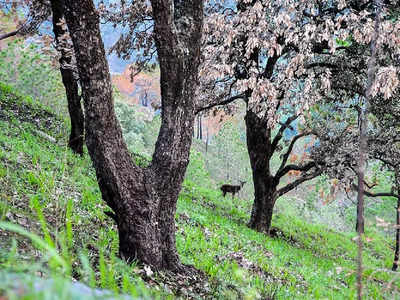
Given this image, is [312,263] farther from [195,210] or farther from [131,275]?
[131,275]

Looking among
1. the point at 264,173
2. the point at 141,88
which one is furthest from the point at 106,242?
the point at 141,88

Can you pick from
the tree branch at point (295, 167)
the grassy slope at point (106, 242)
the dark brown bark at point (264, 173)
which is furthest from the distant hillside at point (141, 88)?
the dark brown bark at point (264, 173)

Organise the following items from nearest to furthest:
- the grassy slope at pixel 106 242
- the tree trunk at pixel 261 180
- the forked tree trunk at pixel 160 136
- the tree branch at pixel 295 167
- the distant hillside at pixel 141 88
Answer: the grassy slope at pixel 106 242 → the forked tree trunk at pixel 160 136 → the tree trunk at pixel 261 180 → the tree branch at pixel 295 167 → the distant hillside at pixel 141 88

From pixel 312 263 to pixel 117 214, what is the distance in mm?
7913

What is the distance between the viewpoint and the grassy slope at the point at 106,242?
124 inches

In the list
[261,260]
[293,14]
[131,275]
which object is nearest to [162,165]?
[131,275]

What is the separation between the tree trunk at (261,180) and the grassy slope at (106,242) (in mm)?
770

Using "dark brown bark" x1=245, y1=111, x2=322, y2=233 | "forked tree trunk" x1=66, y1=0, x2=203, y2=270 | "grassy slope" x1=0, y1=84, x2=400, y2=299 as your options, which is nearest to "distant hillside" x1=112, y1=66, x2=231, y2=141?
"grassy slope" x1=0, y1=84, x2=400, y2=299

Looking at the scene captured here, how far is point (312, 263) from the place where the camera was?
36.8ft

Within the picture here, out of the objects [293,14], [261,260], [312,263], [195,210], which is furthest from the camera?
[195,210]

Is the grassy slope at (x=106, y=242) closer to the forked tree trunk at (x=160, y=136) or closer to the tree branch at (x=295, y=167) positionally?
the forked tree trunk at (x=160, y=136)

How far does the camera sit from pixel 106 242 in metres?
5.61

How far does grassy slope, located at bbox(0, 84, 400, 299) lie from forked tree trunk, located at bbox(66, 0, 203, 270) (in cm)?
44

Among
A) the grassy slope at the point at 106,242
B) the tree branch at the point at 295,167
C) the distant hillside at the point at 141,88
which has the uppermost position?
the distant hillside at the point at 141,88
